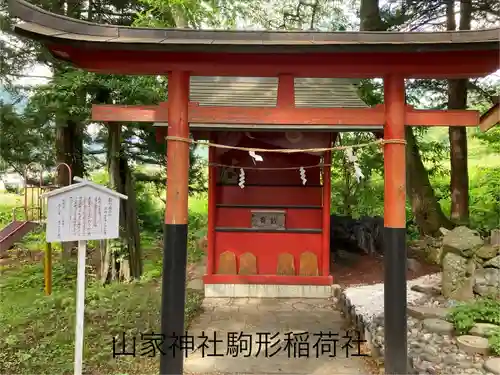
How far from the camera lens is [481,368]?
4277mm

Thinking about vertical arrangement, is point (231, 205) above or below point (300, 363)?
above

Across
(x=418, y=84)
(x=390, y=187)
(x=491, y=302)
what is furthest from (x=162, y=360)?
(x=418, y=84)

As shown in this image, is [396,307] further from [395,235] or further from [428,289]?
[428,289]

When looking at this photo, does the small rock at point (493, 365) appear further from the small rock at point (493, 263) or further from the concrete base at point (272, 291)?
the concrete base at point (272, 291)

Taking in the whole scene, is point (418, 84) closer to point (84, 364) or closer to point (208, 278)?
point (208, 278)

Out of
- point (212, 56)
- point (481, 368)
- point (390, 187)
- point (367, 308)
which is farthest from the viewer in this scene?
point (367, 308)

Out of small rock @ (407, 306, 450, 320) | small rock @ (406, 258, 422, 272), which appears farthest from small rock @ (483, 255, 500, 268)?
small rock @ (406, 258, 422, 272)

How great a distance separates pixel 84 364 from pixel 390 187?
159 inches

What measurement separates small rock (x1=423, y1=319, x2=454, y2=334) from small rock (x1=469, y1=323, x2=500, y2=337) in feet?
0.83

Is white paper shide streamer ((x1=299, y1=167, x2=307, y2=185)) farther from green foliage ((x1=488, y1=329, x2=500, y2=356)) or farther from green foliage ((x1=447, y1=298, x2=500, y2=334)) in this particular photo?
green foliage ((x1=488, y1=329, x2=500, y2=356))

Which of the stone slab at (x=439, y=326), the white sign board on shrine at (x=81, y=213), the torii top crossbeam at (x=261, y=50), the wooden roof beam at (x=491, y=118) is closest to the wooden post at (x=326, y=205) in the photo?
the stone slab at (x=439, y=326)

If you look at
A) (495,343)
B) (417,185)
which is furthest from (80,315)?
(417,185)

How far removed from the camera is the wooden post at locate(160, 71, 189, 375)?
12.7 ft

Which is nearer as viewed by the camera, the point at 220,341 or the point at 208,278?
the point at 220,341
